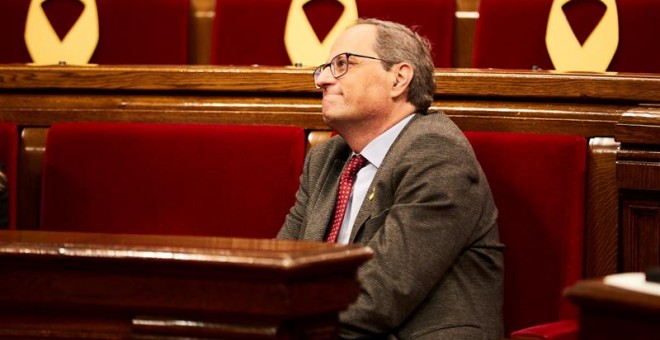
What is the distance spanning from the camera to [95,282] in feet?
1.83

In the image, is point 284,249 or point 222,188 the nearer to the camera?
point 284,249

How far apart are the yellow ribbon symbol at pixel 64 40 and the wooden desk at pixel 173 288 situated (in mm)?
1019

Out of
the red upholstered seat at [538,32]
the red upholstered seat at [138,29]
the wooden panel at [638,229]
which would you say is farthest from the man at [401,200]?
the red upholstered seat at [138,29]

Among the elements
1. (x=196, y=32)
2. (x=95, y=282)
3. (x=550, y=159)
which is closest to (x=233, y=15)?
(x=196, y=32)

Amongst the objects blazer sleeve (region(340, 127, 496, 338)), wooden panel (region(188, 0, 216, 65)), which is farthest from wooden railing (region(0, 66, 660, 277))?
wooden panel (region(188, 0, 216, 65))

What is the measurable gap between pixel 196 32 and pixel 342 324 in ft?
3.26

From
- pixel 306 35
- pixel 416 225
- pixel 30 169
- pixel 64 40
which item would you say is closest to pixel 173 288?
pixel 416 225

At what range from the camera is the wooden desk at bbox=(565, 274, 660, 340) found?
0.48 meters

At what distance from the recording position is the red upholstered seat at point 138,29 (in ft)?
5.31

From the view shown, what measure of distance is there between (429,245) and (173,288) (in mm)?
386

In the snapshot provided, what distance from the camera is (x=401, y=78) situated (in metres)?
1.05

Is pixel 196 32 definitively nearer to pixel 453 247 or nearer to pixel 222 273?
pixel 453 247

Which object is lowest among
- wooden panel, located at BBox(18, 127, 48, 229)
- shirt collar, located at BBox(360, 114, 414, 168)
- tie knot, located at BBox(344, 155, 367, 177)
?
wooden panel, located at BBox(18, 127, 48, 229)

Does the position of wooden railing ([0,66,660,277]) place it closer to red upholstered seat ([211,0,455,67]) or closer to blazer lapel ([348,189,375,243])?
blazer lapel ([348,189,375,243])
